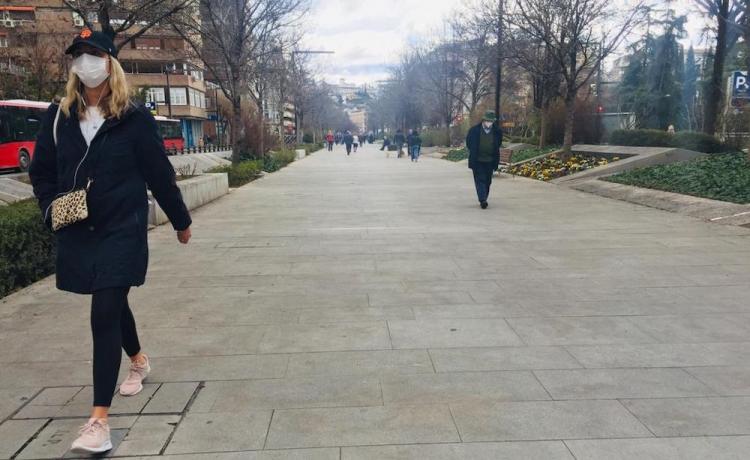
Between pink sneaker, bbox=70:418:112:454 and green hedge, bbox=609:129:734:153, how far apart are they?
16478 mm

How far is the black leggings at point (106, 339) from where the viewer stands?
2619 millimetres

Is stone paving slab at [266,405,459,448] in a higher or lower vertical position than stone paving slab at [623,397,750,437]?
lower

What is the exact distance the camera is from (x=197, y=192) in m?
11.2

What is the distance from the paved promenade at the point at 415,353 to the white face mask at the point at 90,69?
→ 1.66 m

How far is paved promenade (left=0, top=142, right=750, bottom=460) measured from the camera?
2678 millimetres

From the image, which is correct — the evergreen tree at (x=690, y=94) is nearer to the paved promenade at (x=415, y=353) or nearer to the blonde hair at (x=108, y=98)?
the paved promenade at (x=415, y=353)

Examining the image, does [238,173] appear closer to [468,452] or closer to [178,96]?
[468,452]

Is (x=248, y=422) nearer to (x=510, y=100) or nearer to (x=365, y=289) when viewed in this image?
(x=365, y=289)

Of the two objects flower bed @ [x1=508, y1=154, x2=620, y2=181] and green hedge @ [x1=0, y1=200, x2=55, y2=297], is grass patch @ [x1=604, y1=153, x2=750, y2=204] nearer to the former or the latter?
flower bed @ [x1=508, y1=154, x2=620, y2=181]

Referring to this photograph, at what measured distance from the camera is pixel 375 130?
141 meters

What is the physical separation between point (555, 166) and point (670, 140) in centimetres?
321

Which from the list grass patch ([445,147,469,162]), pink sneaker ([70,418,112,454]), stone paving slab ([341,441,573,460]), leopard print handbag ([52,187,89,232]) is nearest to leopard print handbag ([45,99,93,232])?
leopard print handbag ([52,187,89,232])

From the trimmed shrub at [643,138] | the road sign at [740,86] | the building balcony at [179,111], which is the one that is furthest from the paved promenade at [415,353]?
the building balcony at [179,111]

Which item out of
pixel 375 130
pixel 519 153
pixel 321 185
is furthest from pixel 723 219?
pixel 375 130
